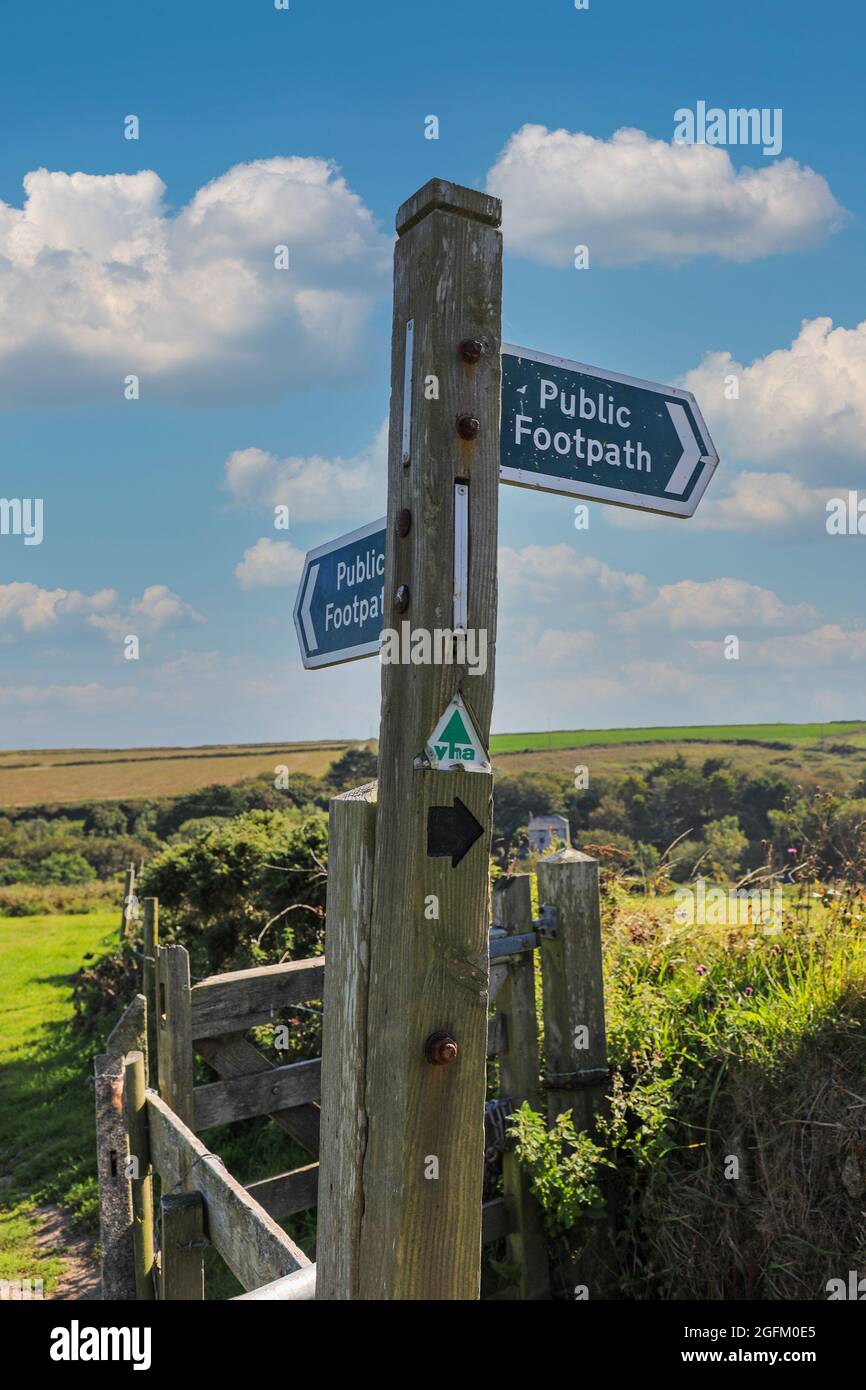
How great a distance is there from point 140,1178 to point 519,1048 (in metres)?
1.63

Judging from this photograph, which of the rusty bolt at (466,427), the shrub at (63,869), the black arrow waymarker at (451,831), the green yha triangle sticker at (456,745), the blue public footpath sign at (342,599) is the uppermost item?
the rusty bolt at (466,427)

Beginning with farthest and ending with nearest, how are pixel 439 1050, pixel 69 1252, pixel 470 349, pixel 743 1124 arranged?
pixel 69 1252 → pixel 743 1124 → pixel 470 349 → pixel 439 1050

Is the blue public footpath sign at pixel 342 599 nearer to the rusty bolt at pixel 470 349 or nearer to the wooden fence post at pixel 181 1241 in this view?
the rusty bolt at pixel 470 349

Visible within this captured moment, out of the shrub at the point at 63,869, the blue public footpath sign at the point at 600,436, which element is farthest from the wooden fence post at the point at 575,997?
the shrub at the point at 63,869

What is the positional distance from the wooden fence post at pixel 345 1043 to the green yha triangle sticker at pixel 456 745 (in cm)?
18

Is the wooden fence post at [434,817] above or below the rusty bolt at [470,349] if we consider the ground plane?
below

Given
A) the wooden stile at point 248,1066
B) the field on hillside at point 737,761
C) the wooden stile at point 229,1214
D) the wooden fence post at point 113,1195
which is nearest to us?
the wooden stile at point 229,1214

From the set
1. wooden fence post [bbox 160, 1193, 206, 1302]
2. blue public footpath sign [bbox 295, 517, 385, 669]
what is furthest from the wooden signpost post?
wooden fence post [bbox 160, 1193, 206, 1302]

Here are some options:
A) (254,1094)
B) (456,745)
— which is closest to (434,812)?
(456,745)

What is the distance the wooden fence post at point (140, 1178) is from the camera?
3.78 metres

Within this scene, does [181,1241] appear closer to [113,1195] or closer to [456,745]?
[113,1195]

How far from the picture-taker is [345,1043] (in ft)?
5.45

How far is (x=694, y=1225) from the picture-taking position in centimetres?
375

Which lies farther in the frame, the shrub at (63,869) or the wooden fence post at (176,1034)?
the shrub at (63,869)
